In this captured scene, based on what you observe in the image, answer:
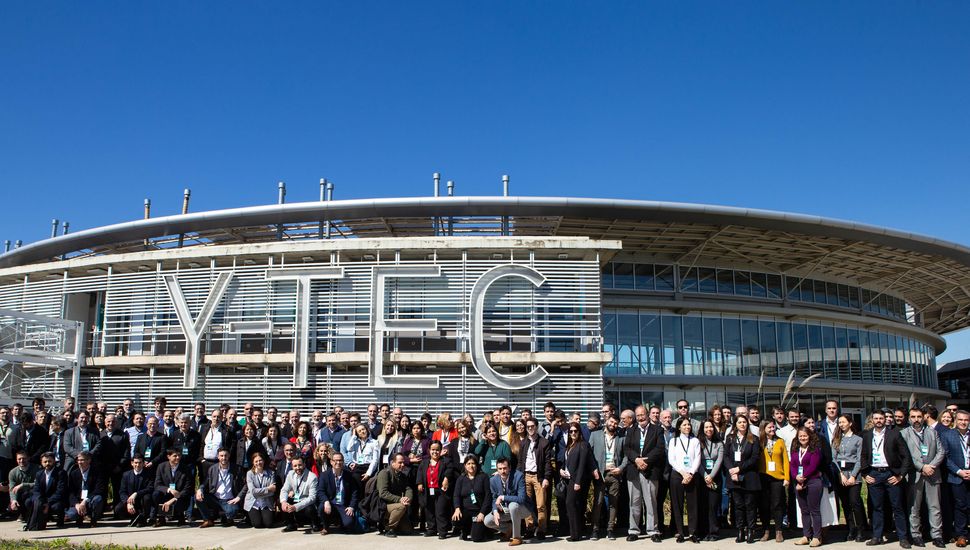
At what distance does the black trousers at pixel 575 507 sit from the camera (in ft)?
35.1

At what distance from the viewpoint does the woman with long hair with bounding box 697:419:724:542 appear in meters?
10.6

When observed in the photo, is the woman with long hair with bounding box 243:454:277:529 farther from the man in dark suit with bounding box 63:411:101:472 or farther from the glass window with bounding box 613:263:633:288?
the glass window with bounding box 613:263:633:288

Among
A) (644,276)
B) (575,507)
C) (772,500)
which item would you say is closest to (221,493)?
(575,507)

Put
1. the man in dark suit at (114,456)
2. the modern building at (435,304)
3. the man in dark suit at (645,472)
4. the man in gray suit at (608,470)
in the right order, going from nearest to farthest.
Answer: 1. the man in dark suit at (645,472)
2. the man in gray suit at (608,470)
3. the man in dark suit at (114,456)
4. the modern building at (435,304)

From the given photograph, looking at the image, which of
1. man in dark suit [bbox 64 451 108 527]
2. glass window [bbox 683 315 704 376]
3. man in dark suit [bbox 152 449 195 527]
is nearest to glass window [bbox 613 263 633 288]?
glass window [bbox 683 315 704 376]

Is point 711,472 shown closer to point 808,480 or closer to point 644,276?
point 808,480

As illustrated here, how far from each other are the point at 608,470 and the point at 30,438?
10.0 metres

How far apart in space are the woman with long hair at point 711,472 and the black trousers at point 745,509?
26cm

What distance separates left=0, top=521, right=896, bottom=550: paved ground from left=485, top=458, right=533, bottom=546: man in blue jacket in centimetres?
24

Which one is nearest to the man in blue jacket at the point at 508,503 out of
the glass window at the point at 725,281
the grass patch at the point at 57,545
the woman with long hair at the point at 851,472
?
the grass patch at the point at 57,545

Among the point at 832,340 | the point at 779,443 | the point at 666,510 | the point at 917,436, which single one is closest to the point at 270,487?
the point at 666,510

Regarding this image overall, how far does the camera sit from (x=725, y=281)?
29188mm

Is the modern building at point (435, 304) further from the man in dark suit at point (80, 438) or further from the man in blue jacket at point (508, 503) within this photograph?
the man in blue jacket at point (508, 503)

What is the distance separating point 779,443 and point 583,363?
7748 mm
